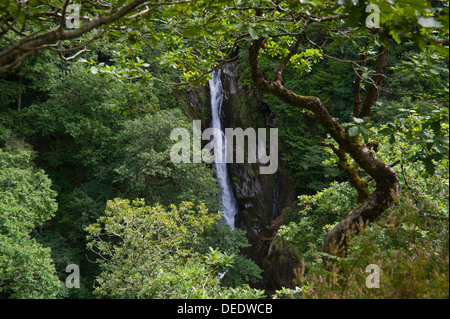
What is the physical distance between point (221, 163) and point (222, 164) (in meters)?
0.08

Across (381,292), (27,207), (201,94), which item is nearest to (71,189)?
(27,207)

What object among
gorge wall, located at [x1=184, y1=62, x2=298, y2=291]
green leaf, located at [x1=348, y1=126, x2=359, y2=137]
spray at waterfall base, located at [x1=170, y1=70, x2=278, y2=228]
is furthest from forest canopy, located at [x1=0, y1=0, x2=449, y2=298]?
spray at waterfall base, located at [x1=170, y1=70, x2=278, y2=228]

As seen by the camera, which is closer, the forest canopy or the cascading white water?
the forest canopy

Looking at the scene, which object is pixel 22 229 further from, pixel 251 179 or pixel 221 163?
pixel 251 179

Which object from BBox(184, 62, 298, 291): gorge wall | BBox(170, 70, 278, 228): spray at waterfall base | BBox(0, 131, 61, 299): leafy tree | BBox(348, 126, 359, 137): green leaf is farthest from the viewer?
BBox(170, 70, 278, 228): spray at waterfall base

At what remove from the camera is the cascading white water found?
1670 cm

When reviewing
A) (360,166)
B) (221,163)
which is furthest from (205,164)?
(360,166)

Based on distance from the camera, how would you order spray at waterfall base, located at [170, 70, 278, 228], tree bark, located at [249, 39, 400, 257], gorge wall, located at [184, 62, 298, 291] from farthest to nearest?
1. spray at waterfall base, located at [170, 70, 278, 228]
2. gorge wall, located at [184, 62, 298, 291]
3. tree bark, located at [249, 39, 400, 257]

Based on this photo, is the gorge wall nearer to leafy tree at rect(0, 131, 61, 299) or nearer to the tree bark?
leafy tree at rect(0, 131, 61, 299)

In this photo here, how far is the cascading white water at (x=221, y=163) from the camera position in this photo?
1670 cm

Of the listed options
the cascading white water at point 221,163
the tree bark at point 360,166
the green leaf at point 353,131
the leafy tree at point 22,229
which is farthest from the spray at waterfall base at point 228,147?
the green leaf at point 353,131

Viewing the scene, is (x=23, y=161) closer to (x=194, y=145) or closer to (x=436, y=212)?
(x=194, y=145)

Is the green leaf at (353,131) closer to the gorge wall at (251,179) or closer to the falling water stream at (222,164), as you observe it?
the gorge wall at (251,179)

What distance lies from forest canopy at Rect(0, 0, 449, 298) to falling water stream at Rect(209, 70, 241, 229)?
67cm
